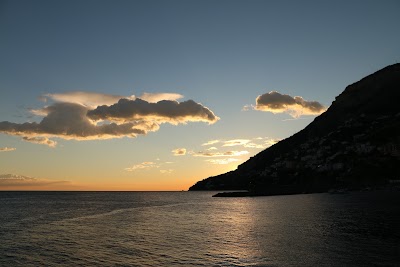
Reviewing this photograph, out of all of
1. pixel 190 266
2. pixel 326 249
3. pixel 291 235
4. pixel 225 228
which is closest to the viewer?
pixel 190 266

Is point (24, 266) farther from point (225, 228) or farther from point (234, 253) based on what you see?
point (225, 228)

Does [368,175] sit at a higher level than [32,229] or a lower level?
higher

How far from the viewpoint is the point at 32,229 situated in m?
65.6

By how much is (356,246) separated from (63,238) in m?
42.3

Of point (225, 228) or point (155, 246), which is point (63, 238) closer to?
point (155, 246)

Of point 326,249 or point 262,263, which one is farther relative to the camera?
point 326,249

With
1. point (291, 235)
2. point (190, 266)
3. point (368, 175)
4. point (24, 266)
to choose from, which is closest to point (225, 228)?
point (291, 235)

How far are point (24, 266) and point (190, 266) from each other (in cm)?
1774

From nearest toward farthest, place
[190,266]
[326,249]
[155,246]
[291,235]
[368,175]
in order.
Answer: [190,266], [326,249], [155,246], [291,235], [368,175]

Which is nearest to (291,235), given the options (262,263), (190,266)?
(262,263)

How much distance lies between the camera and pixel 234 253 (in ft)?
131

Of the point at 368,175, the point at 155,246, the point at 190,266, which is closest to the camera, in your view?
the point at 190,266

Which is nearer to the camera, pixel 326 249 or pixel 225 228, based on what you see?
pixel 326 249

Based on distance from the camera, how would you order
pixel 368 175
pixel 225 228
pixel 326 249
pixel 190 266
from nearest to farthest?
pixel 190 266 → pixel 326 249 → pixel 225 228 → pixel 368 175
